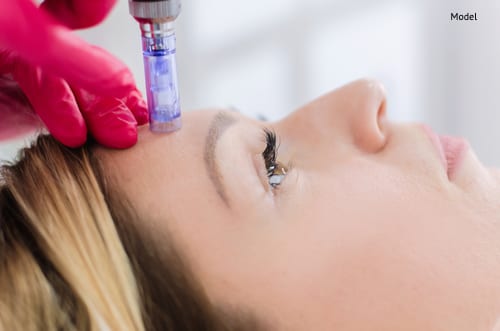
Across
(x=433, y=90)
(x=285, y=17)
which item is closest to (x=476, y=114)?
(x=433, y=90)

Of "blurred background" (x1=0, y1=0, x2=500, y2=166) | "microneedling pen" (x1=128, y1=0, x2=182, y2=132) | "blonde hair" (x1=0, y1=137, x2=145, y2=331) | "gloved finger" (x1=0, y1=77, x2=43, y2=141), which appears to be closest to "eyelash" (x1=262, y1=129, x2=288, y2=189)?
"microneedling pen" (x1=128, y1=0, x2=182, y2=132)

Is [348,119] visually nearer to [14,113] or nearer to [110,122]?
[110,122]

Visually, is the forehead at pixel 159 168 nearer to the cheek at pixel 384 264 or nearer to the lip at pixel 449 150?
the cheek at pixel 384 264

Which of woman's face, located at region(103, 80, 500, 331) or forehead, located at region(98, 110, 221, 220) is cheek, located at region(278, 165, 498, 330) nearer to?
woman's face, located at region(103, 80, 500, 331)

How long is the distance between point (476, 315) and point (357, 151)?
0.28 m

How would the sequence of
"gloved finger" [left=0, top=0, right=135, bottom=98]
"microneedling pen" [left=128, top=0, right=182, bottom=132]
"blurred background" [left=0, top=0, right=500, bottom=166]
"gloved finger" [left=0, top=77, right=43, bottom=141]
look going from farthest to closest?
"blurred background" [left=0, top=0, right=500, bottom=166], "gloved finger" [left=0, top=77, right=43, bottom=141], "microneedling pen" [left=128, top=0, right=182, bottom=132], "gloved finger" [left=0, top=0, right=135, bottom=98]

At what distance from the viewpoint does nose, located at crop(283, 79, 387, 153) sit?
1.03 m

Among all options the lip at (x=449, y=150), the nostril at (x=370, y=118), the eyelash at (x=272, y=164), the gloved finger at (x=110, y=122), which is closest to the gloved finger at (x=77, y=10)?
the gloved finger at (x=110, y=122)

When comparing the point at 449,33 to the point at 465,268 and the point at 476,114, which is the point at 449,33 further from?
the point at 465,268

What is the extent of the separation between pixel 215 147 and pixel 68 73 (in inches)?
8.8

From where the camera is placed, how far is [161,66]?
0.99m

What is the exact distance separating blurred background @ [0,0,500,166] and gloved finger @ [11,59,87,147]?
870 millimetres

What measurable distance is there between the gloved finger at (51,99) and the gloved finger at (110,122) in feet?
0.09

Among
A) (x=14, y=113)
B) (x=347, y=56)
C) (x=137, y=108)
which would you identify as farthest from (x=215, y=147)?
(x=347, y=56)
